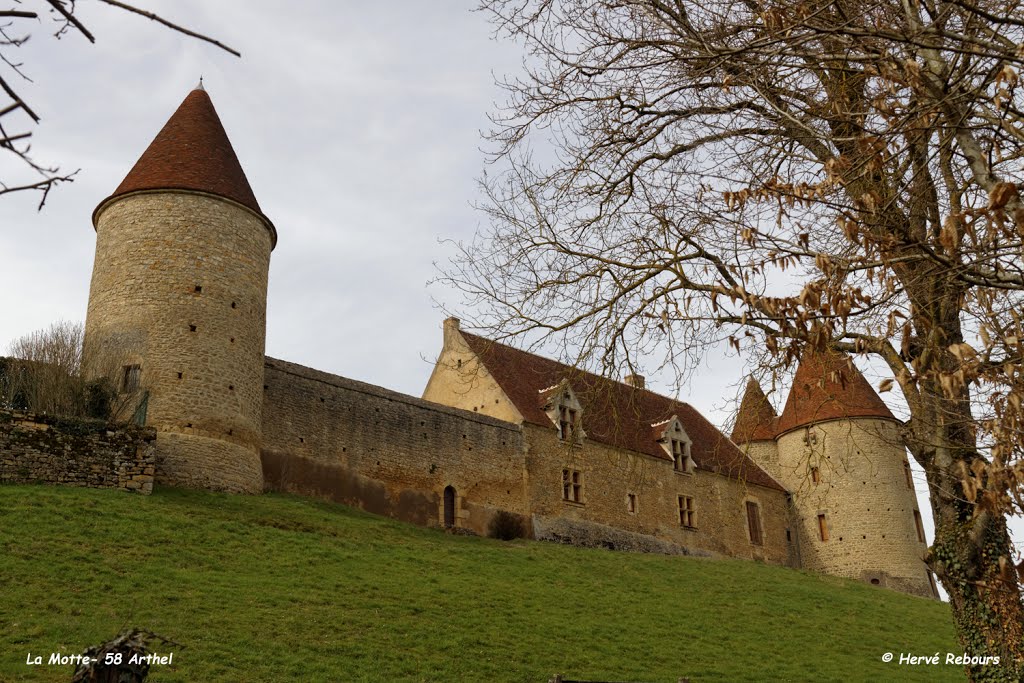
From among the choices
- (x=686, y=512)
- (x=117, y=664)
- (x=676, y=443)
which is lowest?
(x=117, y=664)

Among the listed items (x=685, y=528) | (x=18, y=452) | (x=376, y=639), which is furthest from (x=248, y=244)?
(x=685, y=528)

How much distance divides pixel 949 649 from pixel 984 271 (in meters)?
17.1

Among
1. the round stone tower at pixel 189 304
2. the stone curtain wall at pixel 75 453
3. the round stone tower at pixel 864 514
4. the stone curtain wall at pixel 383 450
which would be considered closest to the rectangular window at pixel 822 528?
the round stone tower at pixel 864 514

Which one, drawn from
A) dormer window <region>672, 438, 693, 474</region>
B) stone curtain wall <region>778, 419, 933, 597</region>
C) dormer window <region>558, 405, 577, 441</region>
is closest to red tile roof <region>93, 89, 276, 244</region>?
dormer window <region>558, 405, 577, 441</region>

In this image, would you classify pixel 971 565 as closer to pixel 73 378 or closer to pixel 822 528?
pixel 73 378

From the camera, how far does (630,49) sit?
26.3ft

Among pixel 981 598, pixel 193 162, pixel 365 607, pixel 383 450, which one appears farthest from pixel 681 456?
pixel 981 598

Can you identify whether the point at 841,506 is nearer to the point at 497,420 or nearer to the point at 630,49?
the point at 497,420

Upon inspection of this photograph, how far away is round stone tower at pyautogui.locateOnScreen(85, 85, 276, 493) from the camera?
20.9 metres

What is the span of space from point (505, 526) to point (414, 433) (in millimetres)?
3607

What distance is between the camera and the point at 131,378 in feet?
69.2

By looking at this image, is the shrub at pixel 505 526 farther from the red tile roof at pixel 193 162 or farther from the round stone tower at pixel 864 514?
the red tile roof at pixel 193 162

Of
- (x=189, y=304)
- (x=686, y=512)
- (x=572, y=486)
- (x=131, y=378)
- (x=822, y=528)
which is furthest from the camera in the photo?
(x=822, y=528)

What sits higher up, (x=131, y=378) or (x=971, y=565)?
(x=131, y=378)
